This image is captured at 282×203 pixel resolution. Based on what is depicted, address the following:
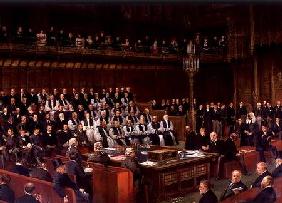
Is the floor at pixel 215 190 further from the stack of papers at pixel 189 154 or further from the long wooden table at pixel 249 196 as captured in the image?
the long wooden table at pixel 249 196

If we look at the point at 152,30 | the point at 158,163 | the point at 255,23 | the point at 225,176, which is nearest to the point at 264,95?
the point at 255,23

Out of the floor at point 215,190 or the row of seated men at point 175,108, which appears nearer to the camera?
the floor at point 215,190

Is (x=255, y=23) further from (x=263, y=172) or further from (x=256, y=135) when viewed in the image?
(x=263, y=172)

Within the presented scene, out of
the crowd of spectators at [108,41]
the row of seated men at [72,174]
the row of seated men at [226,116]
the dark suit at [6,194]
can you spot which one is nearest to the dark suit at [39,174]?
the row of seated men at [72,174]

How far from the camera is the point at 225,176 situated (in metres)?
8.90

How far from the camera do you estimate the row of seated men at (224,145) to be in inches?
350

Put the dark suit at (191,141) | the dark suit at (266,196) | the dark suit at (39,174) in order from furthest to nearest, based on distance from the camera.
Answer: the dark suit at (191,141) → the dark suit at (39,174) → the dark suit at (266,196)

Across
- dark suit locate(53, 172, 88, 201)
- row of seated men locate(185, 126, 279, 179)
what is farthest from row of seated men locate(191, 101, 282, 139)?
dark suit locate(53, 172, 88, 201)

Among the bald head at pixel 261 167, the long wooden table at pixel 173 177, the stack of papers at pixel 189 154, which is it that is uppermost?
the bald head at pixel 261 167

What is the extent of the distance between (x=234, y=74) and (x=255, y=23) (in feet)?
7.36

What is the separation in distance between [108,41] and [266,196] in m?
10.9

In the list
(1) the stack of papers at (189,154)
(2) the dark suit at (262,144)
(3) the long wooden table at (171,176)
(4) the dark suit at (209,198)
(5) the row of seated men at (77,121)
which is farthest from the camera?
(5) the row of seated men at (77,121)

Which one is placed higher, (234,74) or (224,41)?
(224,41)

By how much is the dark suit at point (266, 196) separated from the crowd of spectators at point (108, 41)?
5334mm
